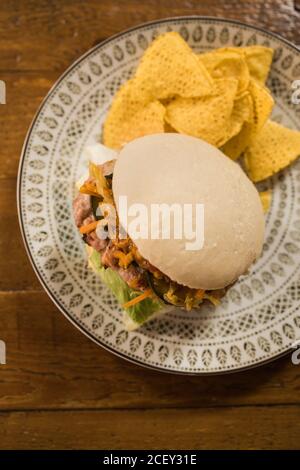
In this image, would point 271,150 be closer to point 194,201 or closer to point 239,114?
→ point 239,114

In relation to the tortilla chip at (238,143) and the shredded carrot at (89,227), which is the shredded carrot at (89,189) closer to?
the shredded carrot at (89,227)

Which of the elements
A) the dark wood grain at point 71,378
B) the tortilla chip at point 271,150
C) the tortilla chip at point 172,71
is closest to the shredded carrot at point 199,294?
the dark wood grain at point 71,378

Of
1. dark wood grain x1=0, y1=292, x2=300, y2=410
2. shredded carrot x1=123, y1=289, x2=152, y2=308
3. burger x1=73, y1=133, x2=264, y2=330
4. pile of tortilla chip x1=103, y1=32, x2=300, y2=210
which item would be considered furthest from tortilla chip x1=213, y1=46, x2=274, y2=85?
dark wood grain x1=0, y1=292, x2=300, y2=410

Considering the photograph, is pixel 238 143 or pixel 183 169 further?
pixel 238 143

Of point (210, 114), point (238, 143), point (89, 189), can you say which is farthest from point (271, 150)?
point (89, 189)

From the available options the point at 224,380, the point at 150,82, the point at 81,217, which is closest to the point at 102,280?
the point at 81,217

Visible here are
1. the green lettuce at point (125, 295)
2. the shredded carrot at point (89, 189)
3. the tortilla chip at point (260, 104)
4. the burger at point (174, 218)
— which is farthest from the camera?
the tortilla chip at point (260, 104)
